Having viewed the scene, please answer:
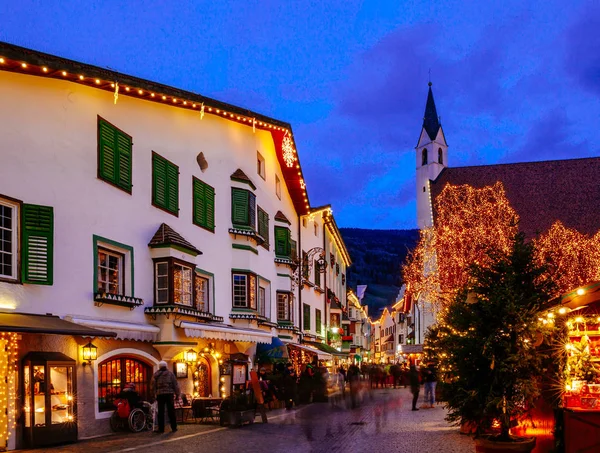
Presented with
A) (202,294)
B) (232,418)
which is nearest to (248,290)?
(202,294)

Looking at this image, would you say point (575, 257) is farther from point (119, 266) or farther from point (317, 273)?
point (119, 266)

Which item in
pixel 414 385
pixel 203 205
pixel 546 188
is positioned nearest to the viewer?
pixel 203 205

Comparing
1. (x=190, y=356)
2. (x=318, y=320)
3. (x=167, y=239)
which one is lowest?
(x=190, y=356)

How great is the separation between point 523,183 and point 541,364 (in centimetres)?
6124

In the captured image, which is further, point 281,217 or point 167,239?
point 281,217

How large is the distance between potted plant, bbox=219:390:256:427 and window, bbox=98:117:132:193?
20.0 feet

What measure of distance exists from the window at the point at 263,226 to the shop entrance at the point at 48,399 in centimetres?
1505

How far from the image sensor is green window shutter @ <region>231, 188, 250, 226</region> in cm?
2875

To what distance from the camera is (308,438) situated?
673 inches

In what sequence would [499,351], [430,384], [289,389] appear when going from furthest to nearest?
1. [430,384]
2. [289,389]
3. [499,351]

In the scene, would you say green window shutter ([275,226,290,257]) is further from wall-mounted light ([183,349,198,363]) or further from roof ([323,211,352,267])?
wall-mounted light ([183,349,198,363])

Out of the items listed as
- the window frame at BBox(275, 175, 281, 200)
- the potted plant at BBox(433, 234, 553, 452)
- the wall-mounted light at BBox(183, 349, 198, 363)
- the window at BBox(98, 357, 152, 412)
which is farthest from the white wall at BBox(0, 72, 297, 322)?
the potted plant at BBox(433, 234, 553, 452)

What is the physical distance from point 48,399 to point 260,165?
18.0m

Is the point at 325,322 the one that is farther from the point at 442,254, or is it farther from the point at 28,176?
the point at 28,176
